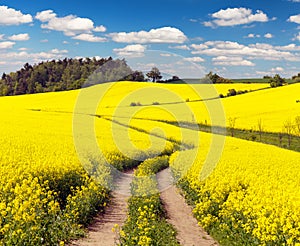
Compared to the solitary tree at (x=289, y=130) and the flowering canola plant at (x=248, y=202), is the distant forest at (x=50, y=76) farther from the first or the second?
the flowering canola plant at (x=248, y=202)

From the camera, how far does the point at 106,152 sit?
2114 centimetres

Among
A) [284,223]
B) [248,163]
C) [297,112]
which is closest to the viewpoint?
[284,223]

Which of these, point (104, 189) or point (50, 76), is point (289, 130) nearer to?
point (104, 189)

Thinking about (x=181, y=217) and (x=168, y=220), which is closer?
(x=168, y=220)

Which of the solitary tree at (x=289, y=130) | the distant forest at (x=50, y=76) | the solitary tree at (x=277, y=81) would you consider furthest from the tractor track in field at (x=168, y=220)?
the distant forest at (x=50, y=76)

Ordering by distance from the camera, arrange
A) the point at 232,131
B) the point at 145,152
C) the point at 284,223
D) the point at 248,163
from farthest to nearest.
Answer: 1. the point at 232,131
2. the point at 145,152
3. the point at 248,163
4. the point at 284,223

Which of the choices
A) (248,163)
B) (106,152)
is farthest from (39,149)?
(248,163)

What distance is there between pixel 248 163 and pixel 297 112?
35.8m

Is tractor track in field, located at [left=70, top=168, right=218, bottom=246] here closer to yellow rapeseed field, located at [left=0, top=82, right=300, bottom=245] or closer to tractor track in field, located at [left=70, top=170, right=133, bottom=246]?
tractor track in field, located at [left=70, top=170, right=133, bottom=246]

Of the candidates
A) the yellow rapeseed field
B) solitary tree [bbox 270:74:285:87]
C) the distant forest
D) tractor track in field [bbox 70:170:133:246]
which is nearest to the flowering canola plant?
the yellow rapeseed field

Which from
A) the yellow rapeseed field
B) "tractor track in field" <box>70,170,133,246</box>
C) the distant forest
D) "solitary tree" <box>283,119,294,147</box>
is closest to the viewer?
the yellow rapeseed field

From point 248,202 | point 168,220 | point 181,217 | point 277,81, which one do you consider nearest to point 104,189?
point 168,220

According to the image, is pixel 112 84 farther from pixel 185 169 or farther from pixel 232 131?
pixel 185 169

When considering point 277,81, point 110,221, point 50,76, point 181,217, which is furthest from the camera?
point 50,76
